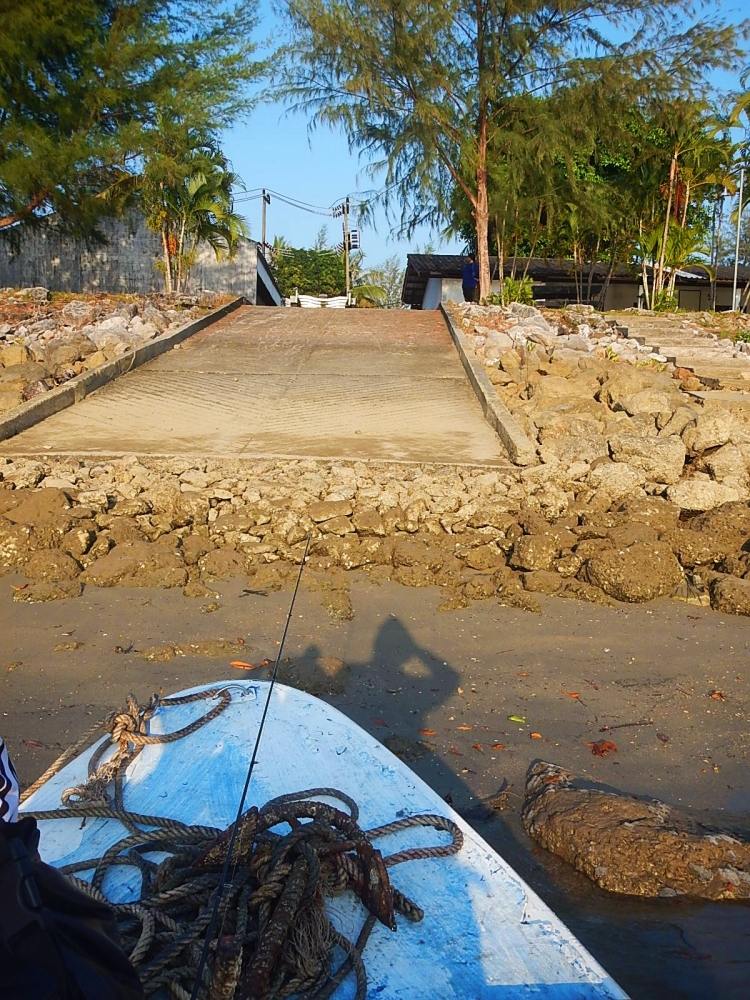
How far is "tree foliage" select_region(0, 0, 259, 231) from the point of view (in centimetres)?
1498

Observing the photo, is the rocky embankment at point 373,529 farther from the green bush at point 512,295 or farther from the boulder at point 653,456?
the green bush at point 512,295

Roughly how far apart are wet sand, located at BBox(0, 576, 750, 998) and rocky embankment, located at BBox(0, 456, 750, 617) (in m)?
0.21

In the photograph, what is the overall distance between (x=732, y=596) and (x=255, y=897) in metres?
4.70

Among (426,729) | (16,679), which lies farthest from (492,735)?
(16,679)

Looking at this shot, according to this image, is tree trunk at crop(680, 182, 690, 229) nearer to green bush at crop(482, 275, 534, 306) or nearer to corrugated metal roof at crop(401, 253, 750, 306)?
green bush at crop(482, 275, 534, 306)

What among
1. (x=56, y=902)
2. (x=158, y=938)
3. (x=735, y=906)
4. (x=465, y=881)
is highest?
(x=56, y=902)

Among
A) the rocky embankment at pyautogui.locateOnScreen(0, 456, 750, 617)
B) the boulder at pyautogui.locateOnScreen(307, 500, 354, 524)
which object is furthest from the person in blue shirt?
the boulder at pyautogui.locateOnScreen(307, 500, 354, 524)

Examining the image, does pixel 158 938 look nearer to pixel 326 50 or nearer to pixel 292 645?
pixel 292 645

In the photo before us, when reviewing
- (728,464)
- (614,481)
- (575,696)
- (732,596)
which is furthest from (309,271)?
(575,696)

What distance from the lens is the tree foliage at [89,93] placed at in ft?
49.2

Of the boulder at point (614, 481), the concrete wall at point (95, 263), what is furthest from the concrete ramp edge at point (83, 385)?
the concrete wall at point (95, 263)

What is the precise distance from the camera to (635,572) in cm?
643

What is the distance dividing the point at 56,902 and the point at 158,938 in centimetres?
86

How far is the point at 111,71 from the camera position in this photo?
16219mm
